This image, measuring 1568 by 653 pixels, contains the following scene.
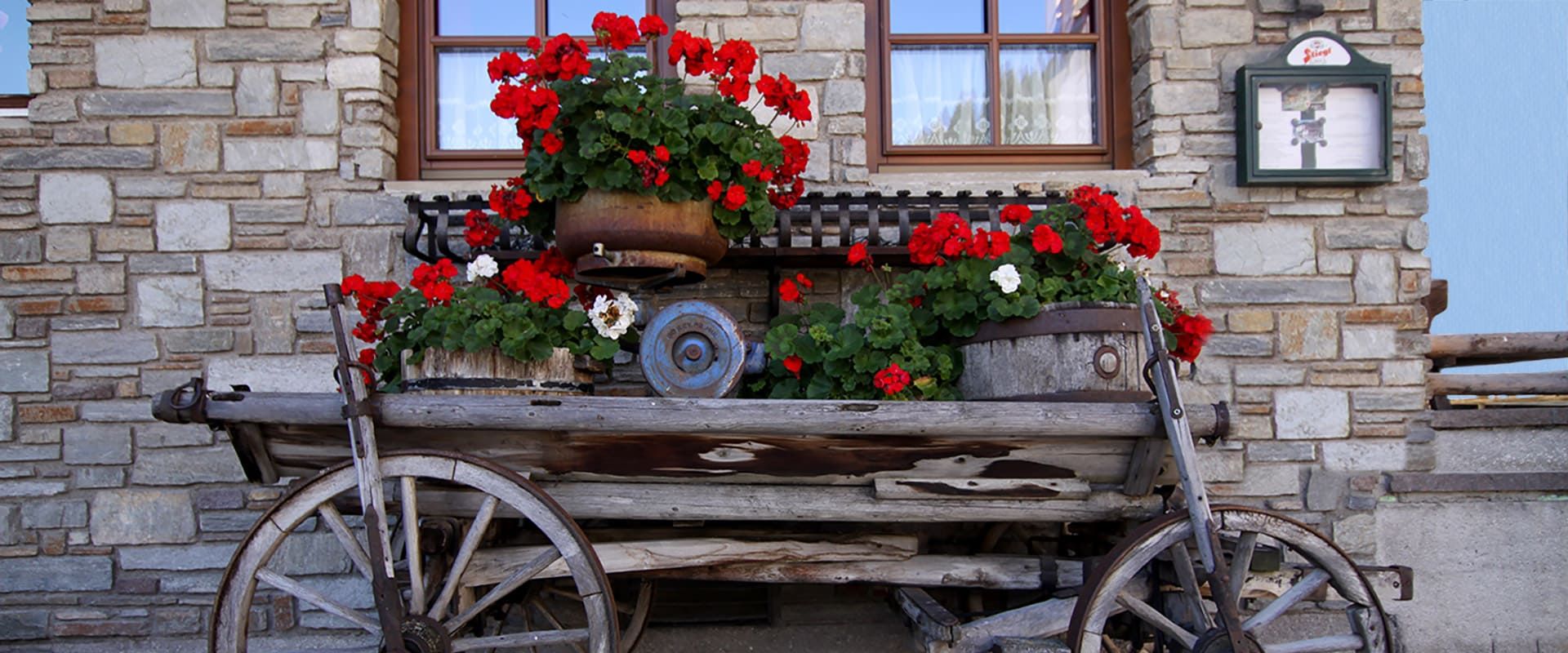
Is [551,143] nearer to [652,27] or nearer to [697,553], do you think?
[652,27]

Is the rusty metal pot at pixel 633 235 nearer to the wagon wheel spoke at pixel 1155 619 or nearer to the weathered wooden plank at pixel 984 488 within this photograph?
the weathered wooden plank at pixel 984 488

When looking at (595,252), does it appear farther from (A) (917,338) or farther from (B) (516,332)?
(A) (917,338)

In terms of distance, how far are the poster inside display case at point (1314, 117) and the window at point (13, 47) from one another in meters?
4.01

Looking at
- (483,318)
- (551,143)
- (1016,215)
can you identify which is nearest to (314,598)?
(483,318)

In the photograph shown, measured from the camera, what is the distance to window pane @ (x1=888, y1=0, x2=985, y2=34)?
417cm

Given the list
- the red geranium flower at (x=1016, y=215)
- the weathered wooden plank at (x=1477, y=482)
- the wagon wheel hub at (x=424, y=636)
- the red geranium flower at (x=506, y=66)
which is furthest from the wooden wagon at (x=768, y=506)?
the weathered wooden plank at (x=1477, y=482)

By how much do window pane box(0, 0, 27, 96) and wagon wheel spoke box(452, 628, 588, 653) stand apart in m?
2.76

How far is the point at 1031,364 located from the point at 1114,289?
288 mm

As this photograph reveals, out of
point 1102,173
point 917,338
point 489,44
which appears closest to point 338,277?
point 489,44

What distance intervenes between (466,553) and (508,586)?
121mm

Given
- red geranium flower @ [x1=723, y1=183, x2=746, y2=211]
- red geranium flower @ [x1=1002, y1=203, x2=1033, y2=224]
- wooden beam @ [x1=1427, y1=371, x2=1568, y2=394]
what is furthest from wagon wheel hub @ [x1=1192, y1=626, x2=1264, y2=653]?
wooden beam @ [x1=1427, y1=371, x2=1568, y2=394]

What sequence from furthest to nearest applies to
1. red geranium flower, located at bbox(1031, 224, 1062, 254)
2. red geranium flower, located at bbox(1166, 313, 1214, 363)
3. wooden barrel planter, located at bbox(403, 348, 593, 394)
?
red geranium flower, located at bbox(1166, 313, 1214, 363) → red geranium flower, located at bbox(1031, 224, 1062, 254) → wooden barrel planter, located at bbox(403, 348, 593, 394)

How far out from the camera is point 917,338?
309 cm

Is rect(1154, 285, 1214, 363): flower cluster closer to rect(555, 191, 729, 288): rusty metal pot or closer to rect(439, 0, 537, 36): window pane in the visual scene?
rect(555, 191, 729, 288): rusty metal pot
